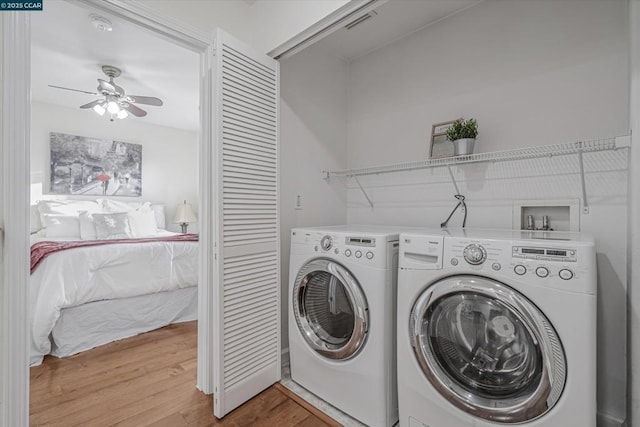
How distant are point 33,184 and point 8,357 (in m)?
3.88

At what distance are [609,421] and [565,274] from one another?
104cm

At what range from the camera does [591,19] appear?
59.7 inches

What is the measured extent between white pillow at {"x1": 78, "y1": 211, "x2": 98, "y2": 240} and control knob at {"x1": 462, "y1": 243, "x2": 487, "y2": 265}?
4103 millimetres

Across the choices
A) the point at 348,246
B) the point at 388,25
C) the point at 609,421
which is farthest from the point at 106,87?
the point at 609,421

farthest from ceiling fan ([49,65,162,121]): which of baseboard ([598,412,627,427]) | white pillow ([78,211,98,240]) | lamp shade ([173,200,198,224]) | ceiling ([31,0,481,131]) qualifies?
baseboard ([598,412,627,427])

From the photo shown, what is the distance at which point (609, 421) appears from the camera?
142 centimetres

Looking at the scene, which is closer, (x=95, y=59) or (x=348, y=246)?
(x=348, y=246)

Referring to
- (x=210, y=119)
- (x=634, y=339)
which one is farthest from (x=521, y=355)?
(x=210, y=119)

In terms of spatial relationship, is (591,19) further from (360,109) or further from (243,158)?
(243,158)

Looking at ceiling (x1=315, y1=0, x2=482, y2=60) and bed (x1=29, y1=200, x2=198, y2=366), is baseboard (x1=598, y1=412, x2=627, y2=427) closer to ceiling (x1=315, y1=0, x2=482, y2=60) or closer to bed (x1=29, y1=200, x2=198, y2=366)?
ceiling (x1=315, y1=0, x2=482, y2=60)

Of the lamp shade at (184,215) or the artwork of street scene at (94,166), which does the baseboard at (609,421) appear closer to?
the lamp shade at (184,215)

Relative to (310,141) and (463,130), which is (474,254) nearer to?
(463,130)

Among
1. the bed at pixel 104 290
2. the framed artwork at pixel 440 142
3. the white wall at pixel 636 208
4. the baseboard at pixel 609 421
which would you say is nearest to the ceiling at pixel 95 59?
the bed at pixel 104 290

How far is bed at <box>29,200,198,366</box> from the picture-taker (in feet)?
7.35
